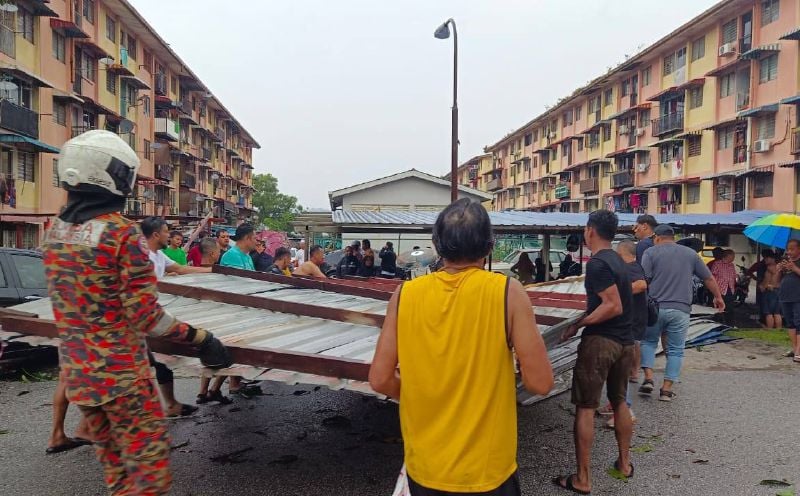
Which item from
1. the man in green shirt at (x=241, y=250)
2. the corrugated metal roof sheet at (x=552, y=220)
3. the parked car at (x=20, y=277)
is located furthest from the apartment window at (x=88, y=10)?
the man in green shirt at (x=241, y=250)

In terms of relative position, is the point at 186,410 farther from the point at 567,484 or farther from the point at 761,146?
the point at 761,146

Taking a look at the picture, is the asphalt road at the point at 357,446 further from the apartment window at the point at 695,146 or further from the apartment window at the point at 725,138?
the apartment window at the point at 695,146

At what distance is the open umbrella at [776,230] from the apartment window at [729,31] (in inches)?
806

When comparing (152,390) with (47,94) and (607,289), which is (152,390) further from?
(47,94)

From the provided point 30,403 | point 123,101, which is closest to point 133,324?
point 30,403

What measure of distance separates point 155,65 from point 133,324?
37.4m

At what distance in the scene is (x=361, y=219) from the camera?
15.8m

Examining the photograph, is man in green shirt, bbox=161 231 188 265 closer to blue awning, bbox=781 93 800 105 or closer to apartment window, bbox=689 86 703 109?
blue awning, bbox=781 93 800 105

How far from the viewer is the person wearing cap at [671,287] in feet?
19.4

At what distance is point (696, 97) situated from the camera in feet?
103

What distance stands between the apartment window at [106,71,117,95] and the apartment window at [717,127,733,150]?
1183 inches

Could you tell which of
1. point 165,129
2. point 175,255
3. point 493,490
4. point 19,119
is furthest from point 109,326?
point 165,129

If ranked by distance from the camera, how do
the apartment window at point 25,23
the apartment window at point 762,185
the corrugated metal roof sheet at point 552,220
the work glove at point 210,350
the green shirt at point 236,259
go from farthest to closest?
the apartment window at point 762,185, the apartment window at point 25,23, the corrugated metal roof sheet at point 552,220, the green shirt at point 236,259, the work glove at point 210,350

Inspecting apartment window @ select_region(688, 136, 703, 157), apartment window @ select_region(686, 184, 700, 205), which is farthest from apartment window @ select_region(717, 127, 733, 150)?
apartment window @ select_region(686, 184, 700, 205)
